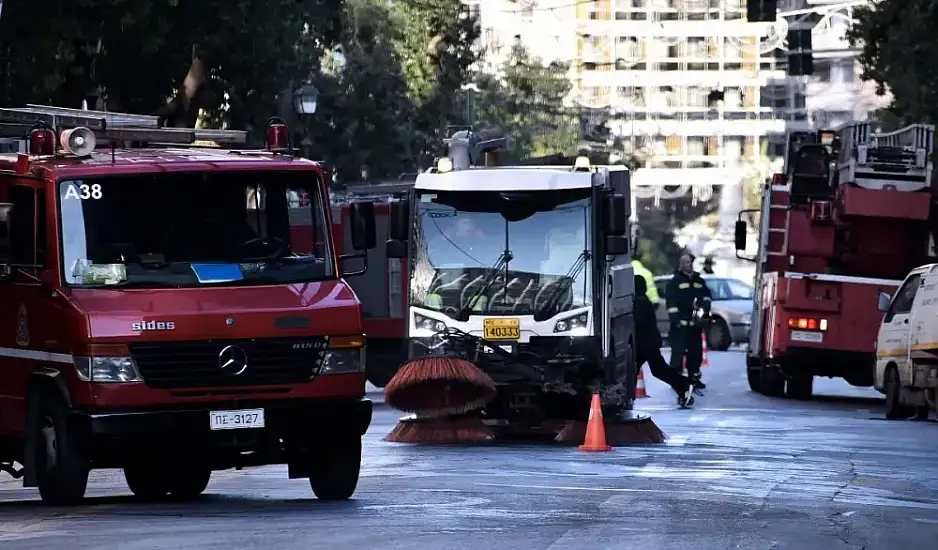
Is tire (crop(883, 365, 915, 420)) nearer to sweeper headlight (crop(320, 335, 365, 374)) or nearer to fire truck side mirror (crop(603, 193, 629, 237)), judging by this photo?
fire truck side mirror (crop(603, 193, 629, 237))

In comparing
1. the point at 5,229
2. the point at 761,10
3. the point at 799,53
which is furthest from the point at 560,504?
the point at 799,53

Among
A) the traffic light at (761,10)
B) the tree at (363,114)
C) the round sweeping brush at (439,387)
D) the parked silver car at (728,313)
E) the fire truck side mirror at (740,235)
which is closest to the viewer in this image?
the round sweeping brush at (439,387)

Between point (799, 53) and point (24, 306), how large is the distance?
28666mm

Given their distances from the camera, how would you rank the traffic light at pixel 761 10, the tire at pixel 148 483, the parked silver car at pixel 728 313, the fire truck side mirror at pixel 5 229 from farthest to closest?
the parked silver car at pixel 728 313, the traffic light at pixel 761 10, the tire at pixel 148 483, the fire truck side mirror at pixel 5 229

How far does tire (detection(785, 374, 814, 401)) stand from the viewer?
101 feet

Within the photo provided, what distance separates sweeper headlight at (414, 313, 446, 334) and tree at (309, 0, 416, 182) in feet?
81.3

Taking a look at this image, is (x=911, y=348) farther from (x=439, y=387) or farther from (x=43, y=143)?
(x=43, y=143)

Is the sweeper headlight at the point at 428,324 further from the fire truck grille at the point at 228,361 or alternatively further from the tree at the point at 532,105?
the tree at the point at 532,105

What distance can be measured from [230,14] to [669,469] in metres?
16.4

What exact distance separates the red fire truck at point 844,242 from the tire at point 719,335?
18.3 metres

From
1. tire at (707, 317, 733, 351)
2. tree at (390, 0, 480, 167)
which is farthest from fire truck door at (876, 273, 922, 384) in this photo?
tree at (390, 0, 480, 167)

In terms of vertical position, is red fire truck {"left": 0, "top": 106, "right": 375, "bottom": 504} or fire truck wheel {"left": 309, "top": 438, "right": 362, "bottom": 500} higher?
red fire truck {"left": 0, "top": 106, "right": 375, "bottom": 504}

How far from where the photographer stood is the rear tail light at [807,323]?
28.7 metres

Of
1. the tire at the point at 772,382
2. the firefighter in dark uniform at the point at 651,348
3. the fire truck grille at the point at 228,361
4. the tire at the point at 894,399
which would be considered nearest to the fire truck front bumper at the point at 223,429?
the fire truck grille at the point at 228,361
